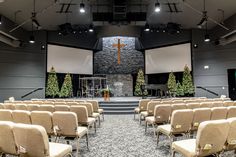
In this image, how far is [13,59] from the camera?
37.7ft

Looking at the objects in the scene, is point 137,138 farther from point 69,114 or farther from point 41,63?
point 41,63

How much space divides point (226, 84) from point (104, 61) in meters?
9.10

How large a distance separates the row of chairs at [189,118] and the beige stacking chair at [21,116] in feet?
8.10

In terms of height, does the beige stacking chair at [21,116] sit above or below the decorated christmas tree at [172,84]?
below

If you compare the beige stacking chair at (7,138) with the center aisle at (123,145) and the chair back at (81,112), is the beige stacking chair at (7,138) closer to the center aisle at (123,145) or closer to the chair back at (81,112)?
the center aisle at (123,145)

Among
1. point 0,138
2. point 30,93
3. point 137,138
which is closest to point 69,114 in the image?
point 0,138

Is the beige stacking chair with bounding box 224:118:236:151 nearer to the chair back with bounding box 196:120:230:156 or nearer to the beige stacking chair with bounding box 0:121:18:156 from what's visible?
the chair back with bounding box 196:120:230:156

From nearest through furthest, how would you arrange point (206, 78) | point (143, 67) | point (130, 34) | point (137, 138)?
point (137, 138)
point (206, 78)
point (130, 34)
point (143, 67)

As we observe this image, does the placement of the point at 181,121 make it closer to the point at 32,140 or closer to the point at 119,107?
the point at 32,140

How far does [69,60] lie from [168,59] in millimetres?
7477

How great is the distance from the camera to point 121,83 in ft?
51.5

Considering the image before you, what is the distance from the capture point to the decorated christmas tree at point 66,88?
42.3ft

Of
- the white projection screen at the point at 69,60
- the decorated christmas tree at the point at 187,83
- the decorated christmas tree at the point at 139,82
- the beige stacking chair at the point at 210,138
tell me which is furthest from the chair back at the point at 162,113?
the white projection screen at the point at 69,60

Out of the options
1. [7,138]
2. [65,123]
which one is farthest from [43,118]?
[7,138]
